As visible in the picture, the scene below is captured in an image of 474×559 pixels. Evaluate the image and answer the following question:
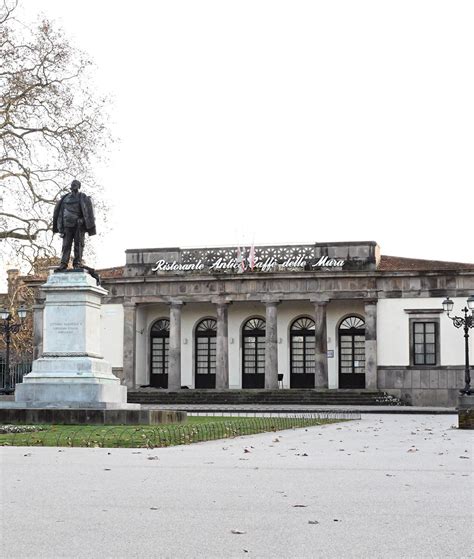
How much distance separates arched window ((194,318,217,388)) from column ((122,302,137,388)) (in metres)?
3.56

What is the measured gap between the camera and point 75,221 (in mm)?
22828

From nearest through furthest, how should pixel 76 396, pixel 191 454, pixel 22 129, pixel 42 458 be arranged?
pixel 42 458
pixel 191 454
pixel 76 396
pixel 22 129

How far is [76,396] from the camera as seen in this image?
833 inches

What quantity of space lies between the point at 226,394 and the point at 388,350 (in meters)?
8.12

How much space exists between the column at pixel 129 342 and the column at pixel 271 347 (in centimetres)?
709

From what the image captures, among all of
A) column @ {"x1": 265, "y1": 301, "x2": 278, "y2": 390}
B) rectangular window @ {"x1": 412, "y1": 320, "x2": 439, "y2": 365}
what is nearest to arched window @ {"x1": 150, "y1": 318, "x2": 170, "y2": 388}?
column @ {"x1": 265, "y1": 301, "x2": 278, "y2": 390}

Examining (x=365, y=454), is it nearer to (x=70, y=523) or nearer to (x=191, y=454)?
(x=191, y=454)

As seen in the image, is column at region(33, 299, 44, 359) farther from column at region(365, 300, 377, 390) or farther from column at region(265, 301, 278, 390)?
column at region(365, 300, 377, 390)

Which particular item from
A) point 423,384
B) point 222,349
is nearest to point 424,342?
point 423,384

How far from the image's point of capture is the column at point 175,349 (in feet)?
167

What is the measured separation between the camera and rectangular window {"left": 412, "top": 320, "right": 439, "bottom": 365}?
160 feet

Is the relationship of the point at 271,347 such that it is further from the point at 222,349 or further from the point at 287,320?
the point at 287,320

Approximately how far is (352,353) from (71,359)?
31.1 meters

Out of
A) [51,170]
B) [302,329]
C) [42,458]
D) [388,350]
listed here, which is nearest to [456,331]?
[388,350]
